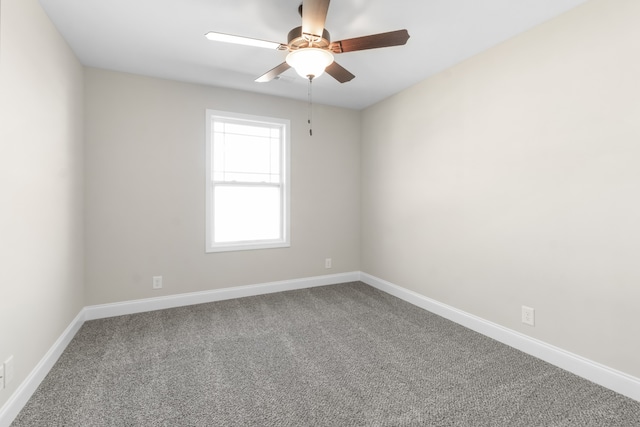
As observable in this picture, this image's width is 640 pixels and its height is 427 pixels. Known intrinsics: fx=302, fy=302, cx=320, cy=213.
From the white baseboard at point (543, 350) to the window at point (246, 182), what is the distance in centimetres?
202

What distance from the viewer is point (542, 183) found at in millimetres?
2346

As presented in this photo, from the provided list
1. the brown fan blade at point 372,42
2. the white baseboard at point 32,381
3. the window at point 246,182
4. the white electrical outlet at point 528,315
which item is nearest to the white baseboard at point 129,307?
the white baseboard at point 32,381

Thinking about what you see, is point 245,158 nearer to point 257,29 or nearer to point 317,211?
point 317,211

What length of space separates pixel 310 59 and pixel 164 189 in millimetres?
2344

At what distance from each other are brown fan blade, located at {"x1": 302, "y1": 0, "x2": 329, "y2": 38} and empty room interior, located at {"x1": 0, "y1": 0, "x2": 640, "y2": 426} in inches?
0.4

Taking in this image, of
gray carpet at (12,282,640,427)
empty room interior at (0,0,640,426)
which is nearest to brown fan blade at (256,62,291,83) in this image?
empty room interior at (0,0,640,426)

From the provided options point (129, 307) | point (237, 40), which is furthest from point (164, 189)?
point (237, 40)

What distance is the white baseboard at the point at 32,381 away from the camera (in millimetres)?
1639

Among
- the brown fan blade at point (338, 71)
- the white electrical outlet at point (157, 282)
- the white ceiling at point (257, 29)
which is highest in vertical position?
the white ceiling at point (257, 29)

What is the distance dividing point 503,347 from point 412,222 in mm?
1557

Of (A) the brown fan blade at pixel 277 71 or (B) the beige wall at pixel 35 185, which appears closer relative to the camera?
(B) the beige wall at pixel 35 185

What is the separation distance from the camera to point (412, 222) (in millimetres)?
3637

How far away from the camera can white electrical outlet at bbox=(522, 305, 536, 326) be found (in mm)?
2424

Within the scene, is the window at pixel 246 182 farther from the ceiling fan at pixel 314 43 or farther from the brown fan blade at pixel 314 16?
the brown fan blade at pixel 314 16
